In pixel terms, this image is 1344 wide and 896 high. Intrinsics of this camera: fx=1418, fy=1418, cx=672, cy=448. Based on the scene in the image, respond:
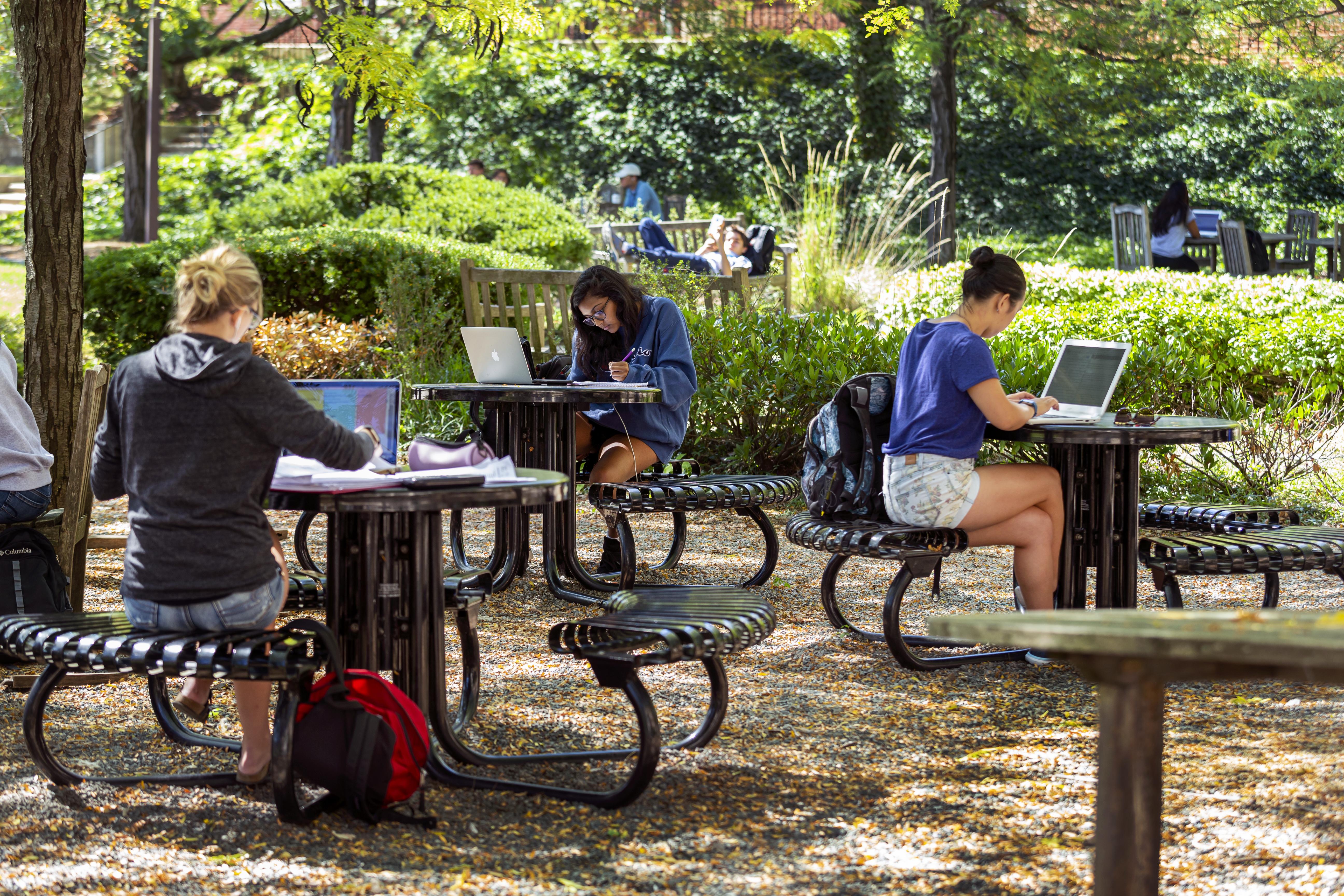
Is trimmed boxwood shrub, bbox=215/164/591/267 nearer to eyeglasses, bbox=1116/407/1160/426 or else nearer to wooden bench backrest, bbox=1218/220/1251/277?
wooden bench backrest, bbox=1218/220/1251/277

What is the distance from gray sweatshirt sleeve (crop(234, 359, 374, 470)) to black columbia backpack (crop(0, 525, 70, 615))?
60.6 inches

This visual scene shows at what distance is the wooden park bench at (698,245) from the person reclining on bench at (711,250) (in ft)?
0.37

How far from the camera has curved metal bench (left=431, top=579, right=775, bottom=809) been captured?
3.37m

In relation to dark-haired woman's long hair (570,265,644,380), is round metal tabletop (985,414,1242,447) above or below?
below

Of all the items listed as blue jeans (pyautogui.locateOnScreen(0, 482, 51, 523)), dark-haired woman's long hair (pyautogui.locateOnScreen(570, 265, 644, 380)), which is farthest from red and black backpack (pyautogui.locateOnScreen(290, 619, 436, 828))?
dark-haired woman's long hair (pyautogui.locateOnScreen(570, 265, 644, 380))

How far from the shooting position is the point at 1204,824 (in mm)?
3256

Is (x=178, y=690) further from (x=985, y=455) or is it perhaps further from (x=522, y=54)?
(x=522, y=54)

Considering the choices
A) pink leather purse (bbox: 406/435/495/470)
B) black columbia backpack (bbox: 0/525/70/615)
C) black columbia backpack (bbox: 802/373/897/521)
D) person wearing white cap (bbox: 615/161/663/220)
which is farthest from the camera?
person wearing white cap (bbox: 615/161/663/220)

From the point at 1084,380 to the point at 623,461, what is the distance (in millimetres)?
1951

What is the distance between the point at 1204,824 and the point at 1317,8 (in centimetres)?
1304

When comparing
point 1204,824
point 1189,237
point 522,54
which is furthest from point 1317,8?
point 522,54

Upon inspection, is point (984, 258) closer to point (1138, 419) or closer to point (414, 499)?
point (1138, 419)

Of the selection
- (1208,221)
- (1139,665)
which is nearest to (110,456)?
(1139,665)

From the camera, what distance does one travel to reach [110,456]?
3.40m
